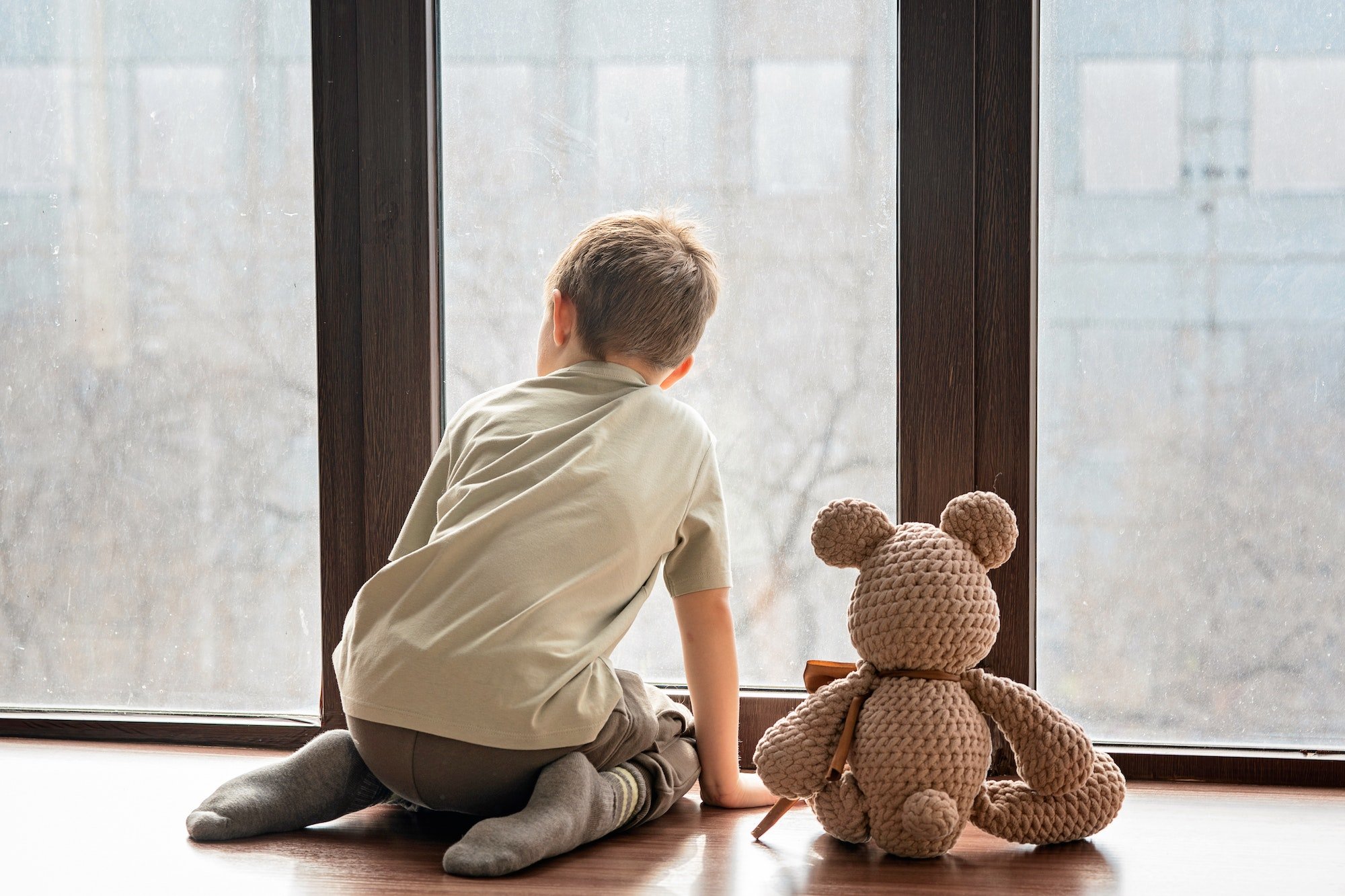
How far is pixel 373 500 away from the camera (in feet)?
4.52

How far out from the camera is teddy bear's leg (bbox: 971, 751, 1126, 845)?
101cm

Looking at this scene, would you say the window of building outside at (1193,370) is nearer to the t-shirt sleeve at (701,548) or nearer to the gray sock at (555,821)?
the t-shirt sleeve at (701,548)

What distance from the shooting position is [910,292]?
1.29 m

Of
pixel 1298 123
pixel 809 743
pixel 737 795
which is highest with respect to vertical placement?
pixel 1298 123

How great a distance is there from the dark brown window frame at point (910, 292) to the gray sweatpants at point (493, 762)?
0.85ft

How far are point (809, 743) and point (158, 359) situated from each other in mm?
999

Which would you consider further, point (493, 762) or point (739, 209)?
point (739, 209)

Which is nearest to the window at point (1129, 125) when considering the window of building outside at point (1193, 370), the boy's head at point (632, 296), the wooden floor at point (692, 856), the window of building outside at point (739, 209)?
the window of building outside at point (1193, 370)

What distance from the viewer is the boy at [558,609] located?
38.5 inches

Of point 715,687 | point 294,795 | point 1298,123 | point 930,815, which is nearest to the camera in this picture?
point 930,815

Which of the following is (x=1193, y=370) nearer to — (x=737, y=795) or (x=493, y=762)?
(x=737, y=795)

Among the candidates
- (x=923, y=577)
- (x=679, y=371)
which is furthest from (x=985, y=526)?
(x=679, y=371)

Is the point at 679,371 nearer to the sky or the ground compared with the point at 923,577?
nearer to the sky

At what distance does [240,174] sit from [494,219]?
1.14 ft
